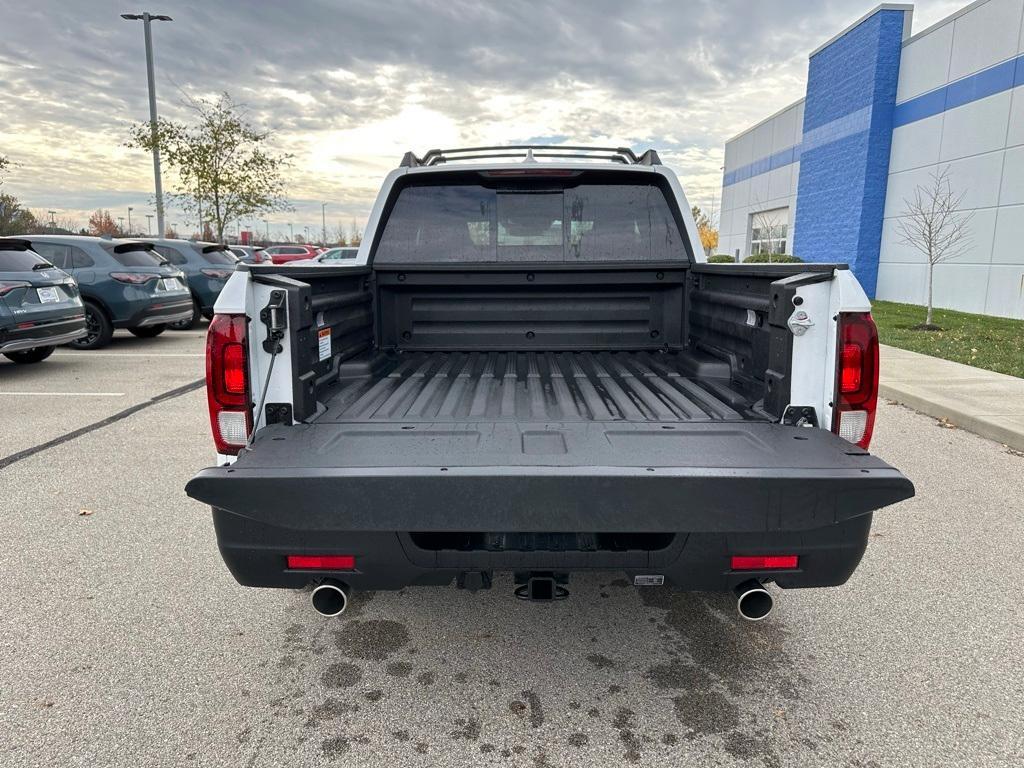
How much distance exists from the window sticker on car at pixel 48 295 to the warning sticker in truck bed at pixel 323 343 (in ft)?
24.7

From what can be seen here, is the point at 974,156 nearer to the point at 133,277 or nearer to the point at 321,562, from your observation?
the point at 133,277

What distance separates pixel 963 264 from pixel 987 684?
1865cm

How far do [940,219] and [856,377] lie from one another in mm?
19432

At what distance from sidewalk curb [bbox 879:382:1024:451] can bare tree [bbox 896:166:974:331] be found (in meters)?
10.9

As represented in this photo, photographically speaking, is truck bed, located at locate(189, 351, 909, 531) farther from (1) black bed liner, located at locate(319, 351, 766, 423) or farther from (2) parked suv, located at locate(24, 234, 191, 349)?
(2) parked suv, located at locate(24, 234, 191, 349)

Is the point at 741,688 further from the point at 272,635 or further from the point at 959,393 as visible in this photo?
the point at 959,393

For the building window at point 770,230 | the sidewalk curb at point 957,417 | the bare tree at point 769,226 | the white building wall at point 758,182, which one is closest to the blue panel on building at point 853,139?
the white building wall at point 758,182

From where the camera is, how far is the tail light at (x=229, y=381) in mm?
2434

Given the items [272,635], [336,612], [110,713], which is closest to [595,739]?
[336,612]

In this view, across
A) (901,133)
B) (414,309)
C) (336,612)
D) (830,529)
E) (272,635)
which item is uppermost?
(901,133)

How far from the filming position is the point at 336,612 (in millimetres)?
2432

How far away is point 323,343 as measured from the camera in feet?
9.89

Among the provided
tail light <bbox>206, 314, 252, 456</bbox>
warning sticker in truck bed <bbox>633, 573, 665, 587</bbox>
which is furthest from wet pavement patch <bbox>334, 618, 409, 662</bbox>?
warning sticker in truck bed <bbox>633, 573, 665, 587</bbox>

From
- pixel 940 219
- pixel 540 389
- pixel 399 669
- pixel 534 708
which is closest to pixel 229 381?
pixel 399 669
